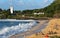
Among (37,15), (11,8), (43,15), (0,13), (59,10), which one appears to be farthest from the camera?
(11,8)

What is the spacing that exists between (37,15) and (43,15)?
7.26 m

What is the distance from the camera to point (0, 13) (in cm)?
12862

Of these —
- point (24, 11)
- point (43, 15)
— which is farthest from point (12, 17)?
point (43, 15)

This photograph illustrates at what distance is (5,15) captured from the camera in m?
120

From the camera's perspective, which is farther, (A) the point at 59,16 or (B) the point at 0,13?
(B) the point at 0,13

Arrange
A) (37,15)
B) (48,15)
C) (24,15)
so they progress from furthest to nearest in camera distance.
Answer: (24,15) → (37,15) → (48,15)

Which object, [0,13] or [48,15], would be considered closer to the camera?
[48,15]

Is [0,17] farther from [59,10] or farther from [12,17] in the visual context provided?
[59,10]

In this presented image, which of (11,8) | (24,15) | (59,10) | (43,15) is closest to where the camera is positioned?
(59,10)

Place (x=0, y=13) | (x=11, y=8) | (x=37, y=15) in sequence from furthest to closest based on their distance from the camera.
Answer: (x=11, y=8) < (x=0, y=13) < (x=37, y=15)

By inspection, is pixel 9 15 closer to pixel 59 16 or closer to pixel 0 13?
pixel 0 13

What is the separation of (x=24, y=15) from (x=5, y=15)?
939cm

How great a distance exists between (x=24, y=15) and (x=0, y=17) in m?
13.4

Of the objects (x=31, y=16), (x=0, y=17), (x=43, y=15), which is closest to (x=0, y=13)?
(x=0, y=17)
